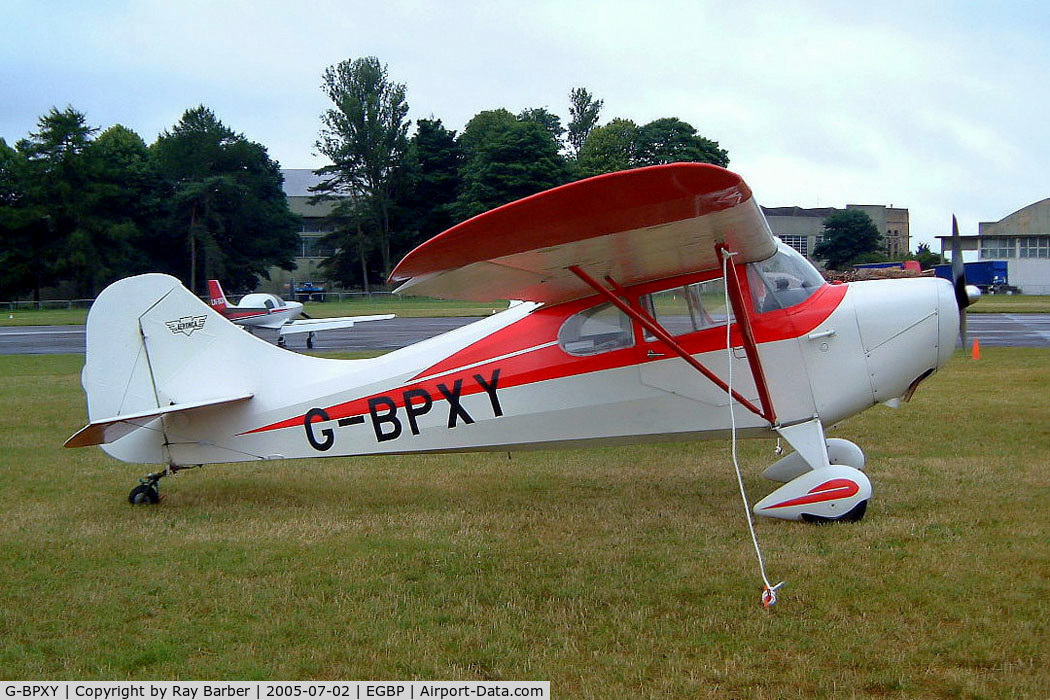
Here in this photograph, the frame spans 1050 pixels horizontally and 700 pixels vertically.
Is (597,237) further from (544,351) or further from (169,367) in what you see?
(169,367)

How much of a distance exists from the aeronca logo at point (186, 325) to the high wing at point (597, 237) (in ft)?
8.06

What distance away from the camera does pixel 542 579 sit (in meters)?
5.46

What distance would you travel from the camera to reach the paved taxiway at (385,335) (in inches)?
958

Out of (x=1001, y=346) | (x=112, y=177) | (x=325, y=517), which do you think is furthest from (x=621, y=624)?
(x=112, y=177)

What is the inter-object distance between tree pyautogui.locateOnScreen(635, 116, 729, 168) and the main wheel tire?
4806 cm

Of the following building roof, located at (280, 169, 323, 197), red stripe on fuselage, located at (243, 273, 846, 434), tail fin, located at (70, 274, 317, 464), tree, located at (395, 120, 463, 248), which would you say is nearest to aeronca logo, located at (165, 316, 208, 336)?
tail fin, located at (70, 274, 317, 464)

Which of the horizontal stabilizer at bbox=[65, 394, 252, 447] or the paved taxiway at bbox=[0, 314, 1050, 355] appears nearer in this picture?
the horizontal stabilizer at bbox=[65, 394, 252, 447]

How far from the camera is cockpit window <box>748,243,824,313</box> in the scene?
6.82m

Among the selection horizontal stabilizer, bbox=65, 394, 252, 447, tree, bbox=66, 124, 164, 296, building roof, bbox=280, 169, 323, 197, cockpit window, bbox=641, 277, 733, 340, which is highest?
building roof, bbox=280, 169, 323, 197

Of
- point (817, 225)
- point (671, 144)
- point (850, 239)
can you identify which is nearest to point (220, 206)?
point (671, 144)

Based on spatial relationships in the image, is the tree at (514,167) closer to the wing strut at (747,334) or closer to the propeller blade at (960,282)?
the propeller blade at (960,282)

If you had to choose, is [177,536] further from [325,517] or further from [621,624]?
[621,624]

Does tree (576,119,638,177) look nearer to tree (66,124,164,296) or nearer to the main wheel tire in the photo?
tree (66,124,164,296)

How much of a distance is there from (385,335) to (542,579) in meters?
24.4
